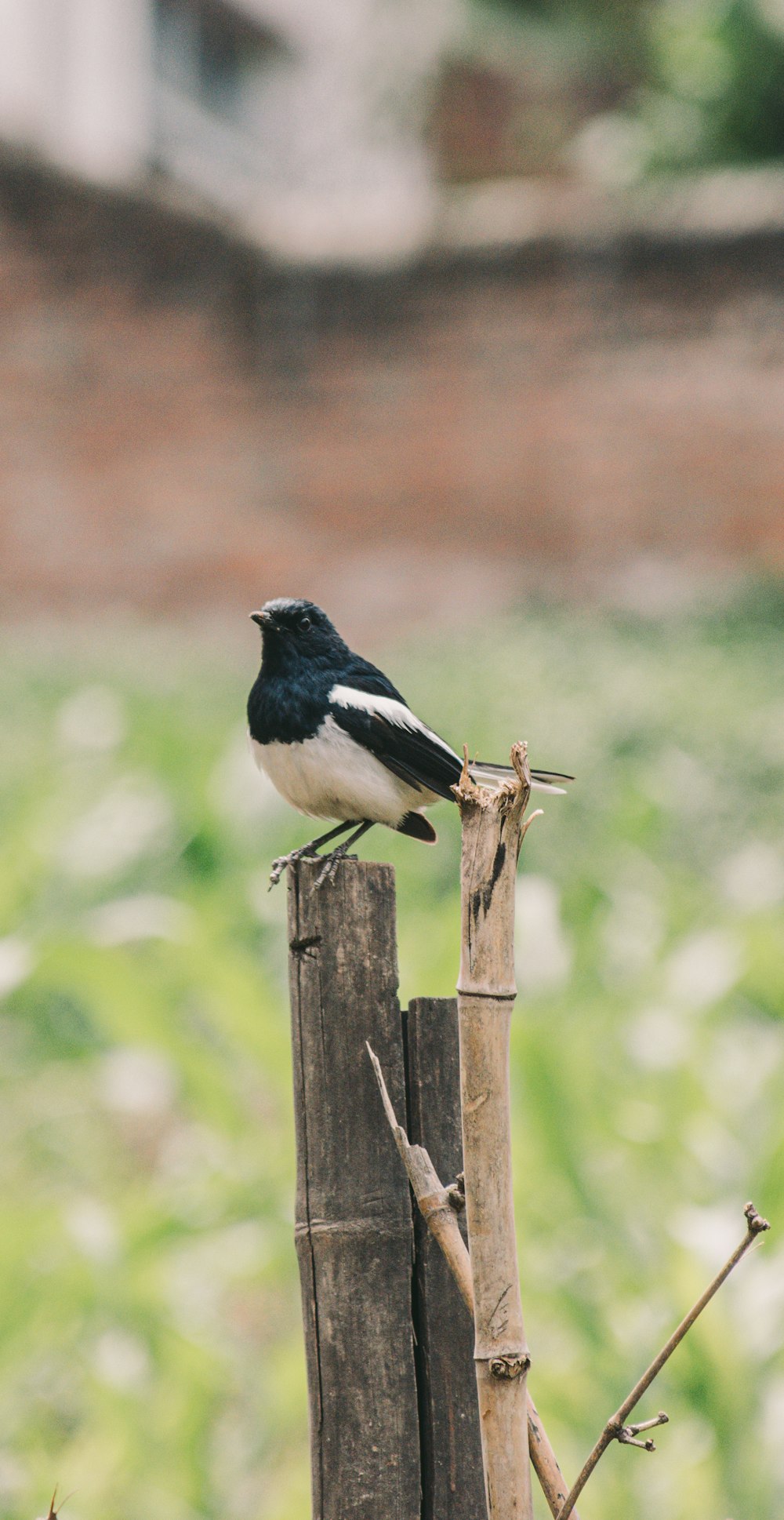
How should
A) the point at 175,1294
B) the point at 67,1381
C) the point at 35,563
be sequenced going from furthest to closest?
the point at 35,563
the point at 67,1381
the point at 175,1294

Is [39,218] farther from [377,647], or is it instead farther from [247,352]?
[377,647]

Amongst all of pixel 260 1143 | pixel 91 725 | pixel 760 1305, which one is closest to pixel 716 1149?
pixel 760 1305

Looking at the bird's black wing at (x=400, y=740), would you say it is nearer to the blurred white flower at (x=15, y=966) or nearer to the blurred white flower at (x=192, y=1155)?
the blurred white flower at (x=15, y=966)

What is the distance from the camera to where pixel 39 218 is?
441 inches

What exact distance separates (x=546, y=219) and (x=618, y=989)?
325 inches

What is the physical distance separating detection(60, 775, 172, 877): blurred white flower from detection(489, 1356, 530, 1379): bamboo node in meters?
4.21

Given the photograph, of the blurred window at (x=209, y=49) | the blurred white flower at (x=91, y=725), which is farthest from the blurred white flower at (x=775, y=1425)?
the blurred window at (x=209, y=49)

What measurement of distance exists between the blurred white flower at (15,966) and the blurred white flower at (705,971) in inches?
65.9

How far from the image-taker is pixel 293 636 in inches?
84.8

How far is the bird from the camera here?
202 cm

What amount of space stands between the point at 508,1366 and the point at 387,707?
3.66 ft

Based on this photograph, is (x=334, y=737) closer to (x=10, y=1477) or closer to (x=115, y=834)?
(x=10, y=1477)

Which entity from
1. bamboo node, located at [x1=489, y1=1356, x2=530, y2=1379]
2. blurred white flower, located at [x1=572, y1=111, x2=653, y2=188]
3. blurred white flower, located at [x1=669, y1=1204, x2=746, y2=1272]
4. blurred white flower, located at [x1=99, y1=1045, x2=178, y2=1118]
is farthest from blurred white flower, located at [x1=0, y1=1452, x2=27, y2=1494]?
blurred white flower, located at [x1=572, y1=111, x2=653, y2=188]

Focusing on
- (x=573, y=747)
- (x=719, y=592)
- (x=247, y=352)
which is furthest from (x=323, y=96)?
(x=573, y=747)
